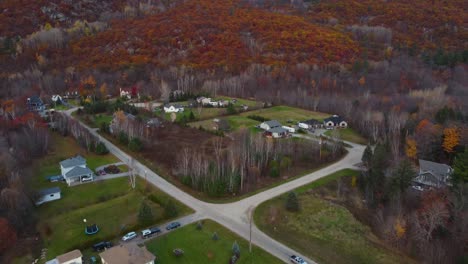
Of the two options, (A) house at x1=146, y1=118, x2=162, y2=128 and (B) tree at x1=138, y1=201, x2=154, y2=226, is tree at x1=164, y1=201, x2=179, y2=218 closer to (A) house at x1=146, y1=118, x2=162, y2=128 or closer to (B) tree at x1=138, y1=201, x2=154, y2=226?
(B) tree at x1=138, y1=201, x2=154, y2=226

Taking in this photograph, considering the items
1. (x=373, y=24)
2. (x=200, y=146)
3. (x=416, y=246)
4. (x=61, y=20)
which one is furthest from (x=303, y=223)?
(x=61, y=20)

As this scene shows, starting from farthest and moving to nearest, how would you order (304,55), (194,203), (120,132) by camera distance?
(304,55), (120,132), (194,203)

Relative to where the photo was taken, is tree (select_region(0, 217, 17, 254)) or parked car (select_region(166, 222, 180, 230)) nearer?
tree (select_region(0, 217, 17, 254))

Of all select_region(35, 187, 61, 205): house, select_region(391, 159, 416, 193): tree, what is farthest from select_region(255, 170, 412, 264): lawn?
select_region(35, 187, 61, 205): house

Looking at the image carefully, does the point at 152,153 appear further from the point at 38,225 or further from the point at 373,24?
the point at 373,24

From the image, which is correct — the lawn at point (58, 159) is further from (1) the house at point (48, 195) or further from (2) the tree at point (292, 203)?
(2) the tree at point (292, 203)

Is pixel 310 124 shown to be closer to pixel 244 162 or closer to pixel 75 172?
pixel 244 162

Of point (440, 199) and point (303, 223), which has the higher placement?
point (440, 199)
